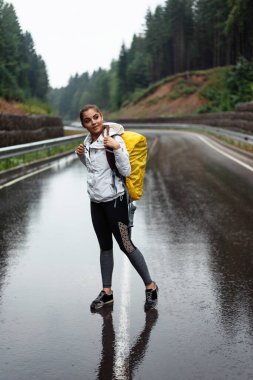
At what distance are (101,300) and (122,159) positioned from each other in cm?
145

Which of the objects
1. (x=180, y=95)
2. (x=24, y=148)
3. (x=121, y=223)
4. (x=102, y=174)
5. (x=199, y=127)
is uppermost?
(x=180, y=95)

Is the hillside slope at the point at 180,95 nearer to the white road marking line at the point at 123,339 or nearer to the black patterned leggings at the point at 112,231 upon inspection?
the white road marking line at the point at 123,339

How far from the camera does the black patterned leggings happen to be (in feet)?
17.6

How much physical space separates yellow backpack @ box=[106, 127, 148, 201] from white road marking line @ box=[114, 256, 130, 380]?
1078mm

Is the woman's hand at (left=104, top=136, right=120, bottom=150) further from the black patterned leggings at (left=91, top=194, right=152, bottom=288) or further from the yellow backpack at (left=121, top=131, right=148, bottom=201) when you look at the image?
the black patterned leggings at (left=91, top=194, right=152, bottom=288)

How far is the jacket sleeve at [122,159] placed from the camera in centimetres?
507

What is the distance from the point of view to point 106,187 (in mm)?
5289

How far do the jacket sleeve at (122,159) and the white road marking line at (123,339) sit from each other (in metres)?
1.31

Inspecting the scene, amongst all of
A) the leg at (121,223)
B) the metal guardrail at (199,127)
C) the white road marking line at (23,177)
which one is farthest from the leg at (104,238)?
the metal guardrail at (199,127)

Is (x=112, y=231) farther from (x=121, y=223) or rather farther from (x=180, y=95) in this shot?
(x=180, y=95)

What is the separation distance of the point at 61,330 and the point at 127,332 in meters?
0.57

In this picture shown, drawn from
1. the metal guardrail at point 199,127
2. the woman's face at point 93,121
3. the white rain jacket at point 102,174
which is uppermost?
the woman's face at point 93,121

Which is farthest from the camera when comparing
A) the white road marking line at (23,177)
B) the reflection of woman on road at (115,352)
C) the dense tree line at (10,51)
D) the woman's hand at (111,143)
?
the dense tree line at (10,51)

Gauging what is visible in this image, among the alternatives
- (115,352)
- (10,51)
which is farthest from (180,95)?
(115,352)
